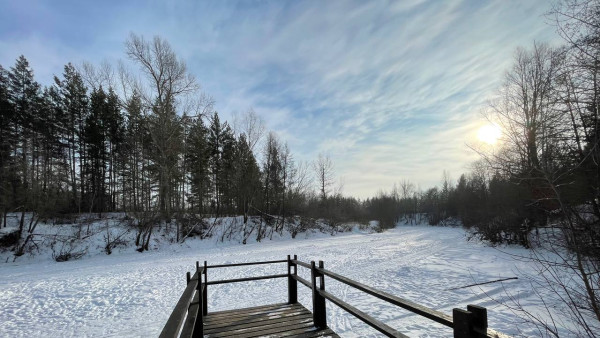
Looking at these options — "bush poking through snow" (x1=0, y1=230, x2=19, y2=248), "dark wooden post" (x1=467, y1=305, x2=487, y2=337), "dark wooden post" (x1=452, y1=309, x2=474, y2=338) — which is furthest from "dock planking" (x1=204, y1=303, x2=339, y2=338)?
"bush poking through snow" (x1=0, y1=230, x2=19, y2=248)

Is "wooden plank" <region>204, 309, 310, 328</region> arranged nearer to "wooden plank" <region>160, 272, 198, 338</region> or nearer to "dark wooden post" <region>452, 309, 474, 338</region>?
"wooden plank" <region>160, 272, 198, 338</region>

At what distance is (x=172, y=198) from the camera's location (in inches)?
1112

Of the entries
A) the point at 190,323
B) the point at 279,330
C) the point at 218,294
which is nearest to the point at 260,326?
the point at 279,330

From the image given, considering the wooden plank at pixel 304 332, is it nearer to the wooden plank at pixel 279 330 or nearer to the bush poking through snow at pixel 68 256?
the wooden plank at pixel 279 330

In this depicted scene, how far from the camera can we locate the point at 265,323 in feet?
14.9

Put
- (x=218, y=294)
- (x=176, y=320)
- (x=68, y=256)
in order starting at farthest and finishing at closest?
(x=68, y=256) → (x=218, y=294) → (x=176, y=320)

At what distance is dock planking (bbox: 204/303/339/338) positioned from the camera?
13.6 ft

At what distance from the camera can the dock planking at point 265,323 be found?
13.6ft

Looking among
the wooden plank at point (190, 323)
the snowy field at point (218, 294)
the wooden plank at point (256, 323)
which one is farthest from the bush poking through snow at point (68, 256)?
the wooden plank at point (190, 323)

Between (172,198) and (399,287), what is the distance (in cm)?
2470

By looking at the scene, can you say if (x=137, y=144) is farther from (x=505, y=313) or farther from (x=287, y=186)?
(x=505, y=313)

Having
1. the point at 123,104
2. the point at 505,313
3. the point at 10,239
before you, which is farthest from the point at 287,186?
the point at 505,313

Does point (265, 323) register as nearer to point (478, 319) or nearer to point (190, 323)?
point (190, 323)

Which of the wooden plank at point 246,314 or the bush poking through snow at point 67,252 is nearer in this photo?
the wooden plank at point 246,314
